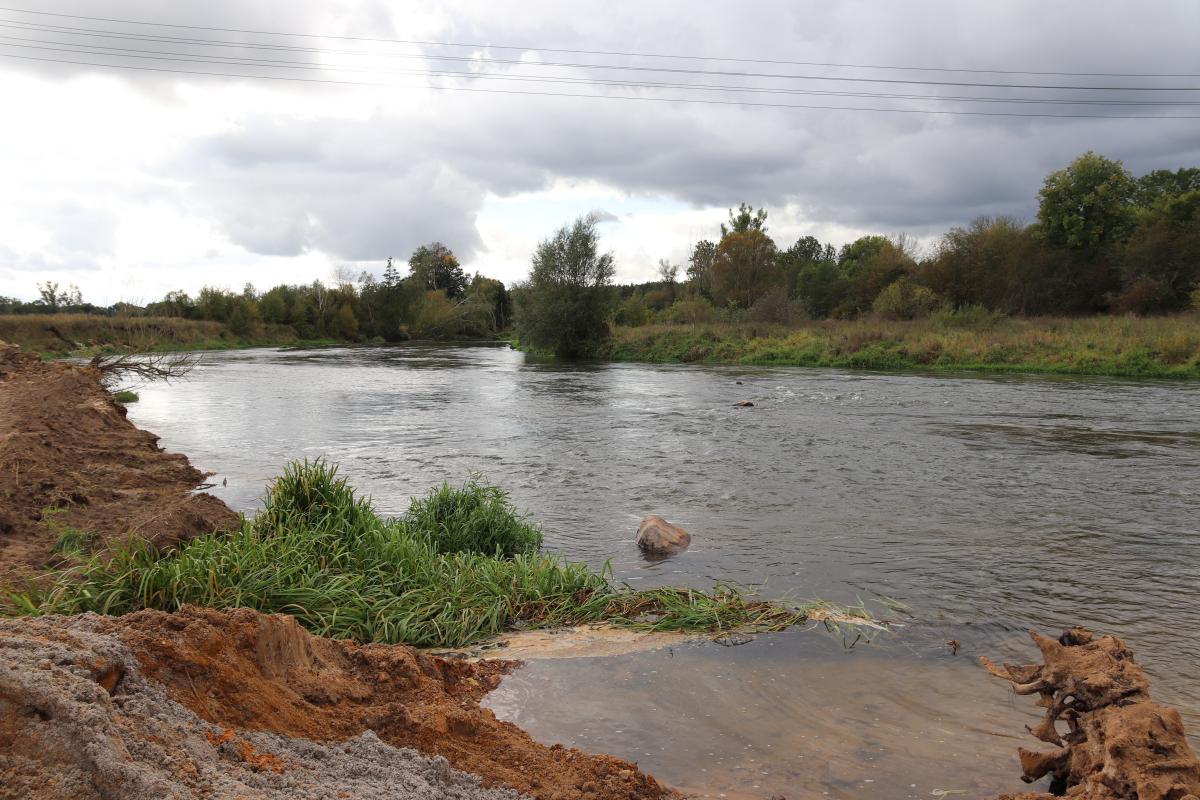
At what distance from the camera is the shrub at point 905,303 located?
49.8m

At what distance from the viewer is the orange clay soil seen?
3.45m

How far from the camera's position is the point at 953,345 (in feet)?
122

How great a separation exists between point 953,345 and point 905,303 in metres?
14.8

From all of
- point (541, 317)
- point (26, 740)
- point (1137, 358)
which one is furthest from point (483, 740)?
point (541, 317)

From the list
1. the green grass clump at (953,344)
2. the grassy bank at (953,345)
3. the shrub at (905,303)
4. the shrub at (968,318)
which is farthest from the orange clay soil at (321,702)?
the shrub at (905,303)

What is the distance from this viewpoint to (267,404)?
23.8 meters

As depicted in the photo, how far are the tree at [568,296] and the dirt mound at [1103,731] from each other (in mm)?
48793

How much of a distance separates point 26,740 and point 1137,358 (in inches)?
1452

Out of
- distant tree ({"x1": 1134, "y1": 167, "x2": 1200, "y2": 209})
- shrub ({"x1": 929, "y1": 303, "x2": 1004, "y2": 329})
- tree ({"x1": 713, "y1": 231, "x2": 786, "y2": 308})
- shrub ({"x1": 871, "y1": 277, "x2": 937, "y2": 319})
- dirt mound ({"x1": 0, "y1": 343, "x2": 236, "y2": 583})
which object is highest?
distant tree ({"x1": 1134, "y1": 167, "x2": 1200, "y2": 209})

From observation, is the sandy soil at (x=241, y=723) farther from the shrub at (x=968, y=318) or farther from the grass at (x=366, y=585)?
the shrub at (x=968, y=318)

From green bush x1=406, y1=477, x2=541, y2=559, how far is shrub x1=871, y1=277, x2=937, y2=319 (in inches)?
1795

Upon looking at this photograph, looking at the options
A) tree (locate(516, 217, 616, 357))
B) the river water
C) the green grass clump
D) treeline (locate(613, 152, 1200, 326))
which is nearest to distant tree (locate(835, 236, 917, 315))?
treeline (locate(613, 152, 1200, 326))

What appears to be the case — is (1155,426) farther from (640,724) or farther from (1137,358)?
(640,724)

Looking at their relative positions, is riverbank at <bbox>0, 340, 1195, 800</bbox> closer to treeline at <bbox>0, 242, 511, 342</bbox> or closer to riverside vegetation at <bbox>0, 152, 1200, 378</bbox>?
riverside vegetation at <bbox>0, 152, 1200, 378</bbox>
